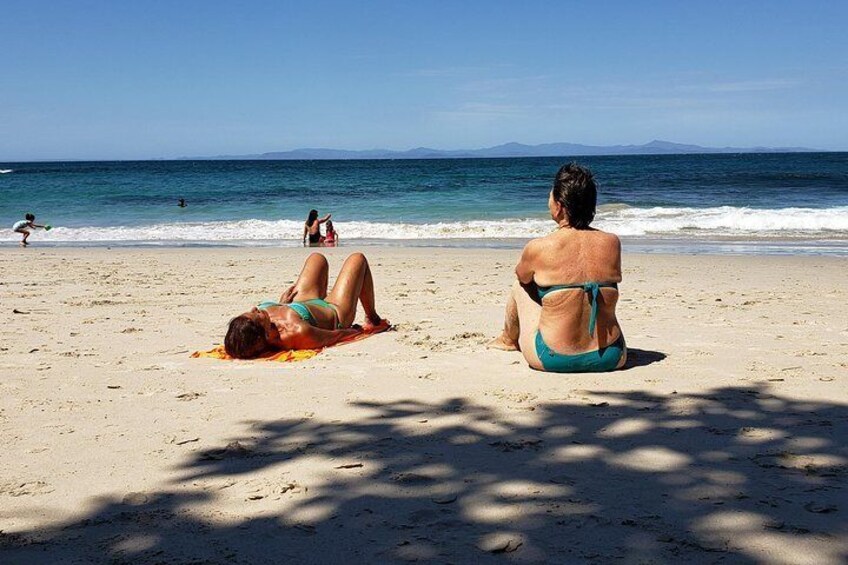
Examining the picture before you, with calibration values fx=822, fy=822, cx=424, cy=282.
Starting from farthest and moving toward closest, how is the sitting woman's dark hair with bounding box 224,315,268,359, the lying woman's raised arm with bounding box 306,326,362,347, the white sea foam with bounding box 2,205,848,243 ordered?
the white sea foam with bounding box 2,205,848,243, the lying woman's raised arm with bounding box 306,326,362,347, the sitting woman's dark hair with bounding box 224,315,268,359

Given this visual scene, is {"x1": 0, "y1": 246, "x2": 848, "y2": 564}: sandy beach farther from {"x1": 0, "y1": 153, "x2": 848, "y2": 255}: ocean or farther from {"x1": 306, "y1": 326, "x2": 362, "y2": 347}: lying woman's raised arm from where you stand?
Result: {"x1": 0, "y1": 153, "x2": 848, "y2": 255}: ocean

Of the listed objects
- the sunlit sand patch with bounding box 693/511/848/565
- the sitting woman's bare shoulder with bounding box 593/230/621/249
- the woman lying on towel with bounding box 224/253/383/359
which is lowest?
the sunlit sand patch with bounding box 693/511/848/565

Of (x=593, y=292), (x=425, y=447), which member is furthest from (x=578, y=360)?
(x=425, y=447)

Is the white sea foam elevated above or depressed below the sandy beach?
below

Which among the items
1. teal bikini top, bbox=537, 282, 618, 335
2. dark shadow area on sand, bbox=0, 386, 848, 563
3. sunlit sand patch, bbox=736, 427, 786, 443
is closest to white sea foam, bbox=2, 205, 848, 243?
teal bikini top, bbox=537, 282, 618, 335

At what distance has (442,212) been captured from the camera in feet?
90.7

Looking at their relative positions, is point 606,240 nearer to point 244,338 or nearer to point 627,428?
point 627,428

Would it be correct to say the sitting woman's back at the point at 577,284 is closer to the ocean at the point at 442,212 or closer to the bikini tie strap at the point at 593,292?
the bikini tie strap at the point at 593,292

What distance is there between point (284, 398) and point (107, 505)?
1.60 meters

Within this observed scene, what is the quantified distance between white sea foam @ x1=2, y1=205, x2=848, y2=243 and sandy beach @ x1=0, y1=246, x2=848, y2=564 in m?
13.2

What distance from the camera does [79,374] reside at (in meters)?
5.21

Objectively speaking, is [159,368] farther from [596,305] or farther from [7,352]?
[596,305]

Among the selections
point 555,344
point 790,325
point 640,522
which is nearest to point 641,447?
point 640,522

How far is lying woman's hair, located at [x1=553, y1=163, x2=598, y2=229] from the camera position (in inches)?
A: 194
